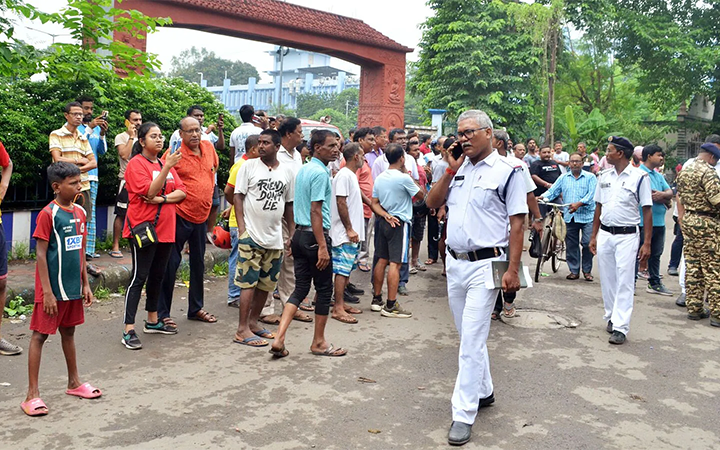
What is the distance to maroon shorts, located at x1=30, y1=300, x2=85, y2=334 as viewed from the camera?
463 centimetres

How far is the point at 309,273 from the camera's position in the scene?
6031mm

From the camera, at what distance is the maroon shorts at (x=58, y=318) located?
15.2 ft

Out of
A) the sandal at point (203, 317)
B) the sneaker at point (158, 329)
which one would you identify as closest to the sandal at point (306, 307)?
the sandal at point (203, 317)

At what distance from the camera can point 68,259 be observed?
4.70 meters

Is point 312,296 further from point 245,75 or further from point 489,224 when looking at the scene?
point 245,75

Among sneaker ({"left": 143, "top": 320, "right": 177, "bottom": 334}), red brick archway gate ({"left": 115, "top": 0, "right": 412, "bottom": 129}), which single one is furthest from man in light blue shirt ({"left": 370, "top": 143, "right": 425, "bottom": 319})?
red brick archway gate ({"left": 115, "top": 0, "right": 412, "bottom": 129})

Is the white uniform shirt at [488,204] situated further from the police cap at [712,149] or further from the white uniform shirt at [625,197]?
the police cap at [712,149]

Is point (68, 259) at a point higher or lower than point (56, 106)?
lower

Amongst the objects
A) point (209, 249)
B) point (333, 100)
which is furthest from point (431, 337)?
point (333, 100)

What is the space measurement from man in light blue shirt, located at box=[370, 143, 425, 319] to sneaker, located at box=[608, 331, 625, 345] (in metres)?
2.08

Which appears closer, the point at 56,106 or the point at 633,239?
the point at 633,239

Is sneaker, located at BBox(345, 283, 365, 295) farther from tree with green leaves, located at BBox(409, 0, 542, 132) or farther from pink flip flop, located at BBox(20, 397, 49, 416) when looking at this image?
tree with green leaves, located at BBox(409, 0, 542, 132)

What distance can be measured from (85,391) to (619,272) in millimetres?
4887

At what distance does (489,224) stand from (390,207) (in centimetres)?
338
